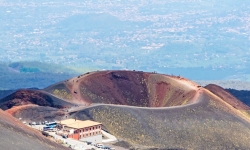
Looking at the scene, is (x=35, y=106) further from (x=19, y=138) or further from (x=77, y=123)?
(x=19, y=138)

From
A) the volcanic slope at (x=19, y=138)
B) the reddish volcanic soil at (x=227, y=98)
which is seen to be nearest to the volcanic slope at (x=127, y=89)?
the reddish volcanic soil at (x=227, y=98)

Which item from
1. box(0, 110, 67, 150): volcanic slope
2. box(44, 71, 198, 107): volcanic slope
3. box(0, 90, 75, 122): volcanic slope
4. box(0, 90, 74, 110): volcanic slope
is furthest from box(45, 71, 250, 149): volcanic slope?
box(0, 110, 67, 150): volcanic slope

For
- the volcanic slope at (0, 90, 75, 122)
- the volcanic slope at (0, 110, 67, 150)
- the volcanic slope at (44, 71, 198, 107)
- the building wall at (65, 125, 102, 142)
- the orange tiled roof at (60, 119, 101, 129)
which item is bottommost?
the volcanic slope at (0, 110, 67, 150)

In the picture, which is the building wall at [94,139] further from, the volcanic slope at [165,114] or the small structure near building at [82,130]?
the volcanic slope at [165,114]

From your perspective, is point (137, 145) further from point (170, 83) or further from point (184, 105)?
point (170, 83)

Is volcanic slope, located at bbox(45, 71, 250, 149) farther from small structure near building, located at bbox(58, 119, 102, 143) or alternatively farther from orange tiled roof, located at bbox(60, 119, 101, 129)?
small structure near building, located at bbox(58, 119, 102, 143)
